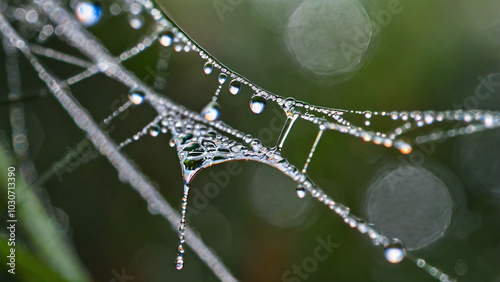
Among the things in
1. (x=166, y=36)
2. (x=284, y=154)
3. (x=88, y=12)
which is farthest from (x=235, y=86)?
(x=284, y=154)

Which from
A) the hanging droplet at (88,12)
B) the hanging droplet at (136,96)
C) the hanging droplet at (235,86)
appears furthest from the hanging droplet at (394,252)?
the hanging droplet at (88,12)

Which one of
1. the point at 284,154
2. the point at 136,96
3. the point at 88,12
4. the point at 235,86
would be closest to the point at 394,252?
the point at 235,86

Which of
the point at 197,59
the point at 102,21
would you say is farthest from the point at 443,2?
the point at 102,21

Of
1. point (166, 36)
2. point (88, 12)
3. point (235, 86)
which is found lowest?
point (235, 86)

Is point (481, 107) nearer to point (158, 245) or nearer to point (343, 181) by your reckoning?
point (343, 181)

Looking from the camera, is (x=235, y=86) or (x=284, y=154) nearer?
(x=235, y=86)

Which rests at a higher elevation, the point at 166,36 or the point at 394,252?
the point at 166,36

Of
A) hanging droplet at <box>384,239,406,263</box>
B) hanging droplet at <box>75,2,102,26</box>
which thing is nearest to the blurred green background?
hanging droplet at <box>75,2,102,26</box>

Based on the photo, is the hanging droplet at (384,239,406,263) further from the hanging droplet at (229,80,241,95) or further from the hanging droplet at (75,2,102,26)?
the hanging droplet at (75,2,102,26)

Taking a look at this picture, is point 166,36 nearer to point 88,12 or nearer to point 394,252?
point 88,12
